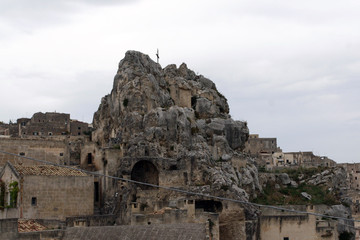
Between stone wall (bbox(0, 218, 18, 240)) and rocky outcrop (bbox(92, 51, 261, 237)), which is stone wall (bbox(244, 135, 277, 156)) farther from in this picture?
stone wall (bbox(0, 218, 18, 240))

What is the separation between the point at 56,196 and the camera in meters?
48.9

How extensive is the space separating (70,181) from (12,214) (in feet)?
18.9

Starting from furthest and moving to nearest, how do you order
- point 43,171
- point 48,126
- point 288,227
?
1. point 48,126
2. point 288,227
3. point 43,171

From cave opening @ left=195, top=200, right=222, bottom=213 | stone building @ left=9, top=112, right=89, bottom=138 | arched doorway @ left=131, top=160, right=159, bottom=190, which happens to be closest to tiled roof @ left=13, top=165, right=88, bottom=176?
arched doorway @ left=131, top=160, right=159, bottom=190

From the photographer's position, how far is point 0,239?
31.7m

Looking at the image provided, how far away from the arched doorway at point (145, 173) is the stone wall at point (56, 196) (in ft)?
24.4

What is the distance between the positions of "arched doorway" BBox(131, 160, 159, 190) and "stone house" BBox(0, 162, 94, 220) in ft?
24.5

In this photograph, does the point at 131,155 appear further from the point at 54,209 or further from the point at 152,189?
the point at 54,209

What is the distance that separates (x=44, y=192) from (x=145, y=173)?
41.8ft

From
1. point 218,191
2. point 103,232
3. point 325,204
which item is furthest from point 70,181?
point 325,204

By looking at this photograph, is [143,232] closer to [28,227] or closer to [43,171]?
[28,227]

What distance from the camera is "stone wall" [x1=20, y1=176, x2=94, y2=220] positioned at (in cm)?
4759

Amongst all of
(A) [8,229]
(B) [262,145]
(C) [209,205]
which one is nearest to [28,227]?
(A) [8,229]

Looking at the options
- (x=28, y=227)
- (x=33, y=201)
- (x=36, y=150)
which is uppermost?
(x=36, y=150)
